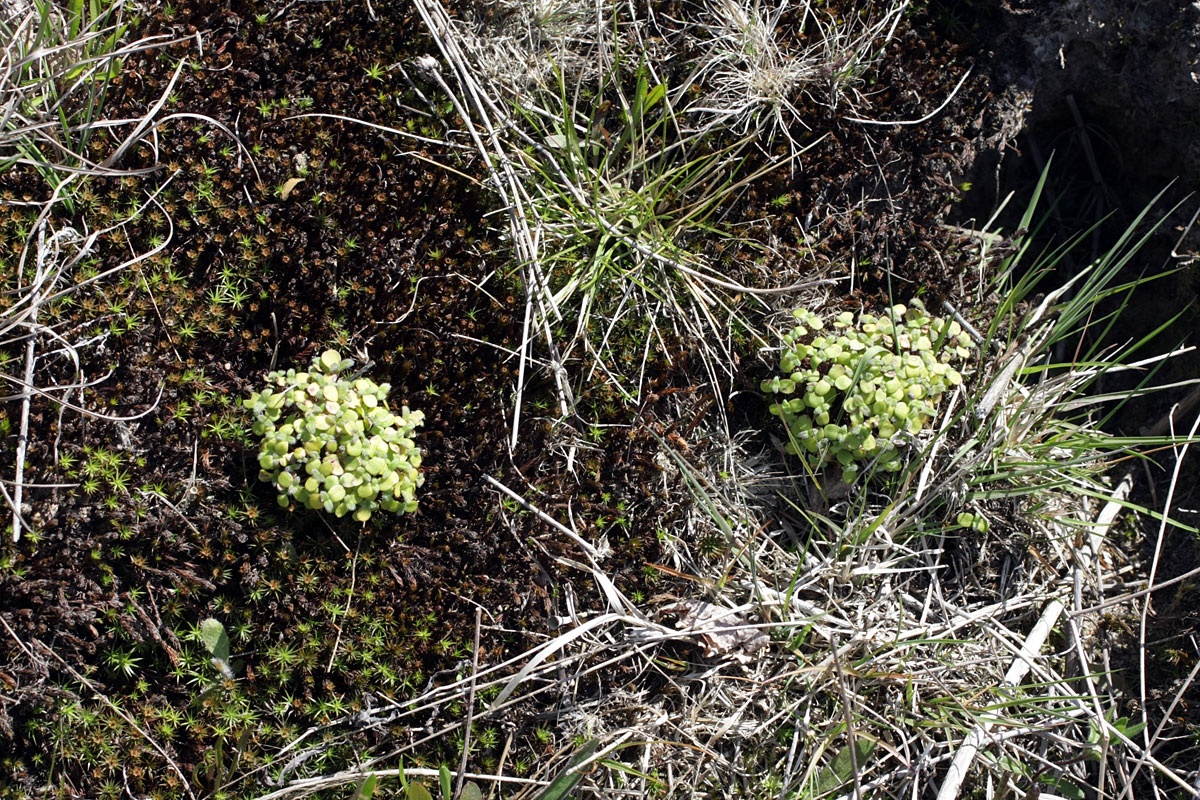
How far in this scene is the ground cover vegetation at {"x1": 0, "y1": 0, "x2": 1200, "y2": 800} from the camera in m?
2.87

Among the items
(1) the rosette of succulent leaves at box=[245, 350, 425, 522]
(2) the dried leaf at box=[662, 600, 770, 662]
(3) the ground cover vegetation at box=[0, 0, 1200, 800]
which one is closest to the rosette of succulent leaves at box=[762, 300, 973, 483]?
(3) the ground cover vegetation at box=[0, 0, 1200, 800]

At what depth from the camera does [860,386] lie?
328cm

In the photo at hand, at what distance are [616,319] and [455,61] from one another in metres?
1.26

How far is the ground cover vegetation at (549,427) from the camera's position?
2871 mm

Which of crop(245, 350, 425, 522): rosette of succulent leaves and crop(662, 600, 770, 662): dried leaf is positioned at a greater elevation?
crop(245, 350, 425, 522): rosette of succulent leaves

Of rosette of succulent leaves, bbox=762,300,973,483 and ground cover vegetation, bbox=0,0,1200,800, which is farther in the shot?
rosette of succulent leaves, bbox=762,300,973,483

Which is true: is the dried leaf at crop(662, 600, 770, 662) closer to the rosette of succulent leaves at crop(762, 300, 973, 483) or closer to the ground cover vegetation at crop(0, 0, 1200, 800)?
the ground cover vegetation at crop(0, 0, 1200, 800)

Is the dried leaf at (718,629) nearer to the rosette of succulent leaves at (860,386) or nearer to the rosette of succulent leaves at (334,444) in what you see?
the rosette of succulent leaves at (860,386)

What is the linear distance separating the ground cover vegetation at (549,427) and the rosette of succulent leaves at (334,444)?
20 millimetres

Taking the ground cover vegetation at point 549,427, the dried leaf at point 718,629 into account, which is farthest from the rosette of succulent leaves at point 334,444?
the dried leaf at point 718,629

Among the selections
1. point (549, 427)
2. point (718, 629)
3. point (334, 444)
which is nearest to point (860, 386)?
point (718, 629)

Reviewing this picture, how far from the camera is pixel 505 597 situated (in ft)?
10.2

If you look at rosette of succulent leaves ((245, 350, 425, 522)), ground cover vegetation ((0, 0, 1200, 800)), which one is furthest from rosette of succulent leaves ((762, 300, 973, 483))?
rosette of succulent leaves ((245, 350, 425, 522))

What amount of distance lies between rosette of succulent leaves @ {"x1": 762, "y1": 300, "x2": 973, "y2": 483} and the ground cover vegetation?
0.02 metres
